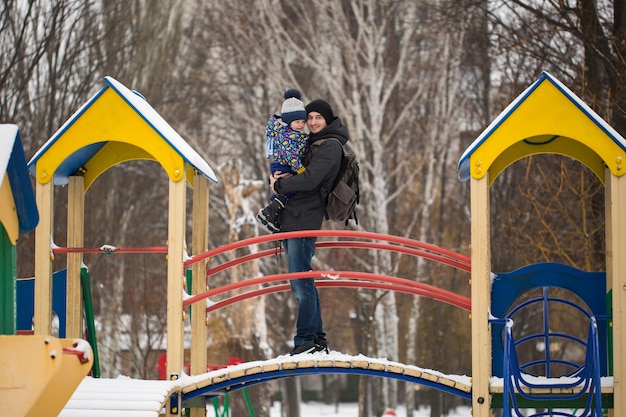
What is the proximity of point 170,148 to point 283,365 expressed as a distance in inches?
72.4

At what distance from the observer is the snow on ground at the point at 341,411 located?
2870cm

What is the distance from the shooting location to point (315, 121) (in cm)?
897

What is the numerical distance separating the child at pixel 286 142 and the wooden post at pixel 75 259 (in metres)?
1.68

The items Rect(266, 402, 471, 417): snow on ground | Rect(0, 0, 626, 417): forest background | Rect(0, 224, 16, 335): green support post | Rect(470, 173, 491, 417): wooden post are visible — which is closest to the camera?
Rect(0, 224, 16, 335): green support post

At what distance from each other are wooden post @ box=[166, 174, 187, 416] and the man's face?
105cm

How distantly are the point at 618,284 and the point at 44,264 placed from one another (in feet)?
13.9

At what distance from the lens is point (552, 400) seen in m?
8.70

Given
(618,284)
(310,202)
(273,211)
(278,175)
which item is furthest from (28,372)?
(618,284)

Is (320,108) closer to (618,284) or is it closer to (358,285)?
(358,285)

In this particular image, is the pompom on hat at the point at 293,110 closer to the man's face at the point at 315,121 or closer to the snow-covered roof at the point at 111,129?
the man's face at the point at 315,121

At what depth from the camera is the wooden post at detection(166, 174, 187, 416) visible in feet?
28.6

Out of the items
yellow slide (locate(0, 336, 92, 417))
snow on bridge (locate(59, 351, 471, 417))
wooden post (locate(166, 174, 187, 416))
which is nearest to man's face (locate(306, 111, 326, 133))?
wooden post (locate(166, 174, 187, 416))

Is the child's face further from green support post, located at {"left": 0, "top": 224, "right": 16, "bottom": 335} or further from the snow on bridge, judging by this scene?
green support post, located at {"left": 0, "top": 224, "right": 16, "bottom": 335}

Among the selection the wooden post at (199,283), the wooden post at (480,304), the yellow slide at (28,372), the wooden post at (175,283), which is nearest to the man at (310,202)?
the wooden post at (175,283)
